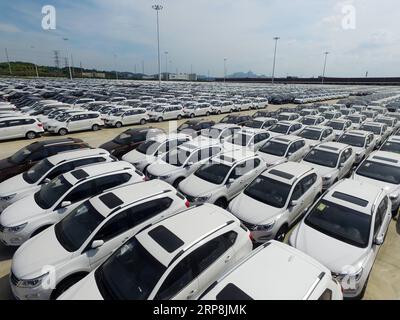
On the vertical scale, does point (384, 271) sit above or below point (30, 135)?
below

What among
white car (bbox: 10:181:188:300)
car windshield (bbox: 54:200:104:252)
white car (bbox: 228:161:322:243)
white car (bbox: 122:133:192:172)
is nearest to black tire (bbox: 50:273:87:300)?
white car (bbox: 10:181:188:300)

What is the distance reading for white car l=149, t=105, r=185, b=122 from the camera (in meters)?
23.3

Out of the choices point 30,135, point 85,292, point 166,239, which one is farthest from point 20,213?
point 30,135

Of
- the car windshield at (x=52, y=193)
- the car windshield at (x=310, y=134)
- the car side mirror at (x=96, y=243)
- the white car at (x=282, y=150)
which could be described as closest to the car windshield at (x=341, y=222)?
the white car at (x=282, y=150)

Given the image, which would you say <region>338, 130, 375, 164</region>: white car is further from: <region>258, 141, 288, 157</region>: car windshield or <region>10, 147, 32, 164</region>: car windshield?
<region>10, 147, 32, 164</region>: car windshield

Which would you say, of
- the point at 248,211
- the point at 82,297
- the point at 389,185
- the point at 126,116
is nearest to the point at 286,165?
the point at 248,211

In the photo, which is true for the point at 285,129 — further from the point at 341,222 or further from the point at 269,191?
the point at 341,222

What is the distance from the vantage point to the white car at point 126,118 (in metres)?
20.6

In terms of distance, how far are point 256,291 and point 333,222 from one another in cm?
325

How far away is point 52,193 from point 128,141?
6.36 metres

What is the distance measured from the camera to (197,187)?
7996mm

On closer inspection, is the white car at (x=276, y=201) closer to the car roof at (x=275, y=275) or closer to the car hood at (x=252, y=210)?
the car hood at (x=252, y=210)

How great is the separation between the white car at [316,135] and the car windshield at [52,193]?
11405 millimetres
